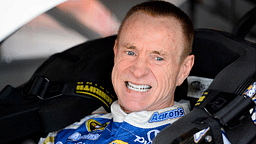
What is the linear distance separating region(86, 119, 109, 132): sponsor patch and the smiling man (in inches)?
0.8

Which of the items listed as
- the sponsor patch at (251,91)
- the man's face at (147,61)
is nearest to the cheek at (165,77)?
the man's face at (147,61)

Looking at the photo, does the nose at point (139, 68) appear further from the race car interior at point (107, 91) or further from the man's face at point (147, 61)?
the race car interior at point (107, 91)

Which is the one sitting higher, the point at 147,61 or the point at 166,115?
the point at 147,61

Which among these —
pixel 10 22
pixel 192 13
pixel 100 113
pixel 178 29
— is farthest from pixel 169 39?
pixel 192 13

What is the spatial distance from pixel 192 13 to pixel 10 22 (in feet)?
6.32

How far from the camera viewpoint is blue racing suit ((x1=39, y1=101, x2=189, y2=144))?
1.00m

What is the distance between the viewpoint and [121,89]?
107cm

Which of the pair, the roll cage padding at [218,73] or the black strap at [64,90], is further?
the black strap at [64,90]

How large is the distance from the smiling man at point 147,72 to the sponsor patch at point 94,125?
0.02 meters

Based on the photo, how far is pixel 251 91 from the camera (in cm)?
96

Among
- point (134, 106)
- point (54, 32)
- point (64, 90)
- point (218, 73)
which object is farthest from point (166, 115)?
point (54, 32)

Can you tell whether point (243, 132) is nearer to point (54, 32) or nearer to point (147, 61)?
point (147, 61)

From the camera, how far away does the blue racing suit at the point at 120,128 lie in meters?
1.00

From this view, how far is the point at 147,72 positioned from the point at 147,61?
0.12 ft
